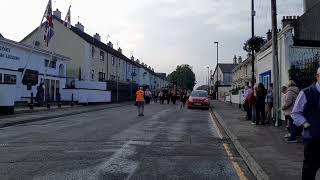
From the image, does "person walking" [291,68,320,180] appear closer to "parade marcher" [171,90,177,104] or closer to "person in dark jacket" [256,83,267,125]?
"person in dark jacket" [256,83,267,125]

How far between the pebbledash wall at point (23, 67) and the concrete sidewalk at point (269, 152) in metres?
14.9

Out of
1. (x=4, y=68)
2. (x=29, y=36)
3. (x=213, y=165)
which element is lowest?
(x=213, y=165)

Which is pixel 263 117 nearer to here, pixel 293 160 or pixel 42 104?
pixel 293 160

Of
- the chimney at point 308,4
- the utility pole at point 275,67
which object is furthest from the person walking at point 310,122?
the chimney at point 308,4

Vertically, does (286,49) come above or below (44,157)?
above

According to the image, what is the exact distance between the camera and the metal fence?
1773cm

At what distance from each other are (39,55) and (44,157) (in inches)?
1249

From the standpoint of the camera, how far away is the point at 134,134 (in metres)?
17.3

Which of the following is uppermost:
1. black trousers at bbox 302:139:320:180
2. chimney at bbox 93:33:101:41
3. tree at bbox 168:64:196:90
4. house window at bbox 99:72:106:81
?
chimney at bbox 93:33:101:41

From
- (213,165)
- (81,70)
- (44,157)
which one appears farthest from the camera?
(81,70)

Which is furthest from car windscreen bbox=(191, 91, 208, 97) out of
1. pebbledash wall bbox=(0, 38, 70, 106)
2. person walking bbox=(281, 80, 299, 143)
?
person walking bbox=(281, 80, 299, 143)

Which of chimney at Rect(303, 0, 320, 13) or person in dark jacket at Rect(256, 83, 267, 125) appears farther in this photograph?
chimney at Rect(303, 0, 320, 13)

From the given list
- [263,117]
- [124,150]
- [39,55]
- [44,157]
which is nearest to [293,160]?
[124,150]

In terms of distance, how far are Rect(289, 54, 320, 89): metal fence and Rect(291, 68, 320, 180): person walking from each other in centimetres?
1075
